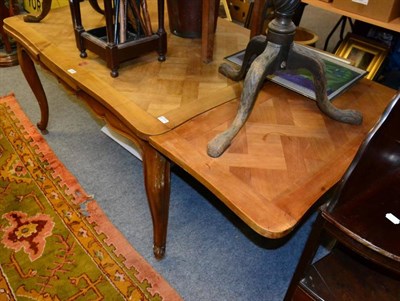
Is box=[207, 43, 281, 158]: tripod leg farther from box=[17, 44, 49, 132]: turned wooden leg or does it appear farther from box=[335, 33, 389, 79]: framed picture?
box=[335, 33, 389, 79]: framed picture

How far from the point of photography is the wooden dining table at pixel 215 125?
0.69m

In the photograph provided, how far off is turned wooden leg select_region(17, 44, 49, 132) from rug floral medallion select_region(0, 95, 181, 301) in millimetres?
188

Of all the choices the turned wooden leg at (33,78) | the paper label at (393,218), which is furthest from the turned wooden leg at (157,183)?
the turned wooden leg at (33,78)

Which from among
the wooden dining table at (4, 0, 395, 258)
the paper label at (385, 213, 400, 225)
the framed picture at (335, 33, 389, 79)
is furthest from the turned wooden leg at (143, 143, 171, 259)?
the framed picture at (335, 33, 389, 79)

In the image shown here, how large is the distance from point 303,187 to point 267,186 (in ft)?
0.24

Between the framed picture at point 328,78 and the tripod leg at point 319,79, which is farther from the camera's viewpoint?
the framed picture at point 328,78

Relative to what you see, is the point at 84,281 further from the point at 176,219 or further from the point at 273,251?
the point at 273,251

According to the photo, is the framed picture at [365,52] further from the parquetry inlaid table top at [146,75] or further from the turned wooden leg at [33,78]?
the turned wooden leg at [33,78]

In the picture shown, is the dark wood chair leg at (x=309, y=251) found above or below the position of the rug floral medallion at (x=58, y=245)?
above

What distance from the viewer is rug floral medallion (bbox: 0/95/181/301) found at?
3.44ft

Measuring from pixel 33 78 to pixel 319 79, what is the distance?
1.14m

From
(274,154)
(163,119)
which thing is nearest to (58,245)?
(163,119)

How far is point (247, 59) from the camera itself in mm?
958

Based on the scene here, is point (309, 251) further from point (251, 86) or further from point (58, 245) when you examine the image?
point (58, 245)
